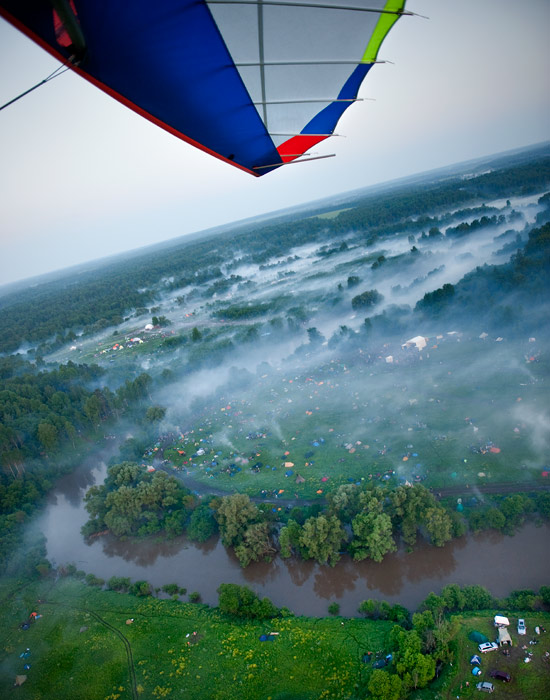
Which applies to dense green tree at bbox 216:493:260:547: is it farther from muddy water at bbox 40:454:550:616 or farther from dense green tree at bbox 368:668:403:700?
dense green tree at bbox 368:668:403:700

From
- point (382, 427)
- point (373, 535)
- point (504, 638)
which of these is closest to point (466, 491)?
point (373, 535)

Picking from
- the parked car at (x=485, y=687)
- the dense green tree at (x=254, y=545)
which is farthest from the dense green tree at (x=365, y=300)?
the parked car at (x=485, y=687)

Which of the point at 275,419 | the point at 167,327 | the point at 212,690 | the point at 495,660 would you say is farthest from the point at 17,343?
the point at 495,660

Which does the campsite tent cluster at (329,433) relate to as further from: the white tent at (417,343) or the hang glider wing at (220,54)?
the hang glider wing at (220,54)

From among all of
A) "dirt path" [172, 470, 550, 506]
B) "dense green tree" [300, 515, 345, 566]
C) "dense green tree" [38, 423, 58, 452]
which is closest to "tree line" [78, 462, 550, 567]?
"dense green tree" [300, 515, 345, 566]

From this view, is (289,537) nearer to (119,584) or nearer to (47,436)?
(119,584)

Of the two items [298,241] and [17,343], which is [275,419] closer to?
[17,343]
